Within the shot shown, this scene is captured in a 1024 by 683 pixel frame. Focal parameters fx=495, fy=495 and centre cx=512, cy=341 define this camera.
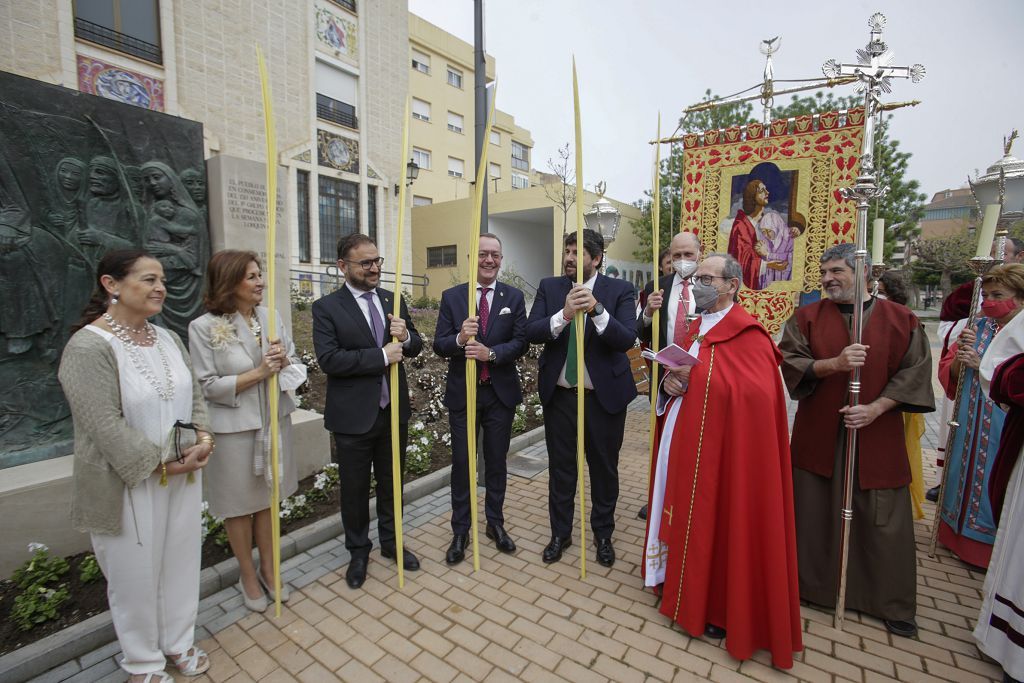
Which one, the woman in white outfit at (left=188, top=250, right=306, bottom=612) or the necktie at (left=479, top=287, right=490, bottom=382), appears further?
the necktie at (left=479, top=287, right=490, bottom=382)

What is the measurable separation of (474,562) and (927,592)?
292 centimetres

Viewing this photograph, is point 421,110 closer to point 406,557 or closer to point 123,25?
point 123,25

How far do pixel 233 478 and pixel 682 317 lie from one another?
3.08 meters

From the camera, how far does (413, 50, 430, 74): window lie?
25016mm

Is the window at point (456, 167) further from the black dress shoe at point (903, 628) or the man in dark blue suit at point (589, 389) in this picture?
the black dress shoe at point (903, 628)

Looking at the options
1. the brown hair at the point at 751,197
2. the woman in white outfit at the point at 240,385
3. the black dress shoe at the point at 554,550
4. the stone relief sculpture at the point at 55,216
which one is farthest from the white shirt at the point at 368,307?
the brown hair at the point at 751,197

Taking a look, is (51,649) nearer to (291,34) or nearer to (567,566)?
(567,566)

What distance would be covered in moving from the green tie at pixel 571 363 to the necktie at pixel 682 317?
0.79m

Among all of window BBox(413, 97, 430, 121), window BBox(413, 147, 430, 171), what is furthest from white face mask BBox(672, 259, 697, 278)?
window BBox(413, 97, 430, 121)

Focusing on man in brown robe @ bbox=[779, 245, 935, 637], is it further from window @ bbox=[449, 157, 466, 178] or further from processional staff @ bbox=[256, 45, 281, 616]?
window @ bbox=[449, 157, 466, 178]

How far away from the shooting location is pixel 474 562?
11.2ft

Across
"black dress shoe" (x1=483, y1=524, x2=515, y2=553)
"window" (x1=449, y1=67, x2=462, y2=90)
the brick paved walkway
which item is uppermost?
"window" (x1=449, y1=67, x2=462, y2=90)

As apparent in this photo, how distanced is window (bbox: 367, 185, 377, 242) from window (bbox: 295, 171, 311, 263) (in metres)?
2.24

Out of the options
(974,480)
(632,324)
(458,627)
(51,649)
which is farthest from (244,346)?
(974,480)
